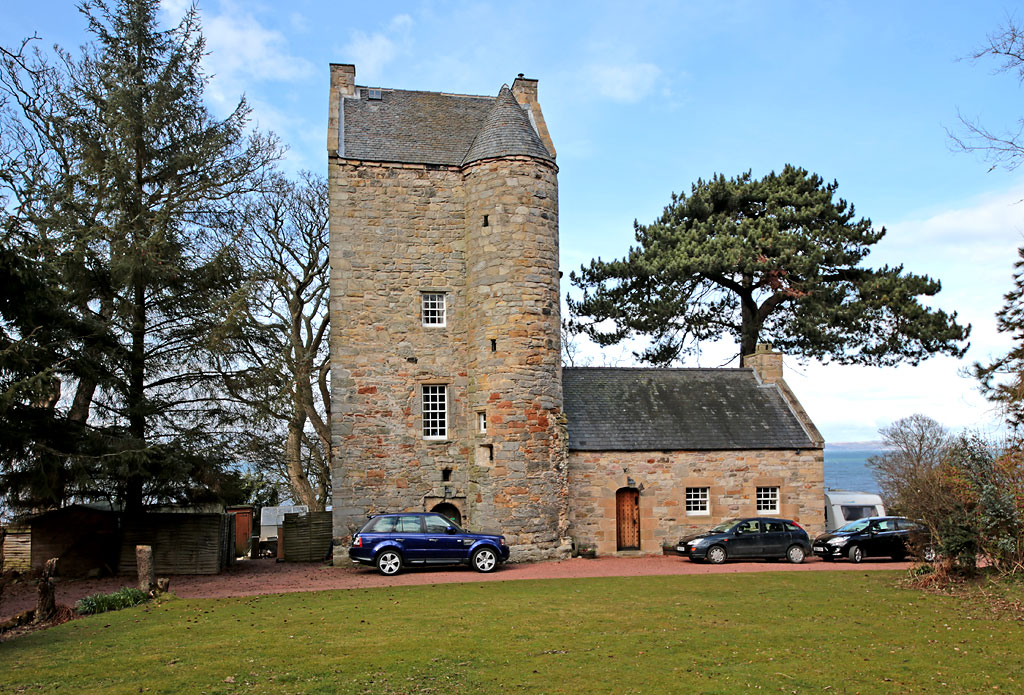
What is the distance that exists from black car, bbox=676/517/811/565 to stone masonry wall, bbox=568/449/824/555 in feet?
6.14

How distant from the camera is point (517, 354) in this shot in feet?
74.7

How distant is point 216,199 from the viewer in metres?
23.1

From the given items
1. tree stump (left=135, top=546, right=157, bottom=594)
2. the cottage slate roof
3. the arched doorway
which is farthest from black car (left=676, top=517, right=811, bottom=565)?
tree stump (left=135, top=546, right=157, bottom=594)

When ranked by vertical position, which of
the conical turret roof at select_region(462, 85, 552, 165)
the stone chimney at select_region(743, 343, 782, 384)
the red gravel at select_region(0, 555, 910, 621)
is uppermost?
the conical turret roof at select_region(462, 85, 552, 165)

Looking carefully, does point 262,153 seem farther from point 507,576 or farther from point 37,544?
point 507,576

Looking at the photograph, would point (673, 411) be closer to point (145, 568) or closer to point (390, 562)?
point (390, 562)

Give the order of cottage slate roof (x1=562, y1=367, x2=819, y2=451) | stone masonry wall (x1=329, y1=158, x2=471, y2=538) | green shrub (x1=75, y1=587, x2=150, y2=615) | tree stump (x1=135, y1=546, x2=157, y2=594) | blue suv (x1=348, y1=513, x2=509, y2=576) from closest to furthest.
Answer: green shrub (x1=75, y1=587, x2=150, y2=615) < tree stump (x1=135, y1=546, x2=157, y2=594) < blue suv (x1=348, y1=513, x2=509, y2=576) < stone masonry wall (x1=329, y1=158, x2=471, y2=538) < cottage slate roof (x1=562, y1=367, x2=819, y2=451)

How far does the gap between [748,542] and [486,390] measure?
837 centimetres

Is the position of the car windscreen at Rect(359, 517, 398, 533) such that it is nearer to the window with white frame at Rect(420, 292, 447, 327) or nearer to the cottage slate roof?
the cottage slate roof

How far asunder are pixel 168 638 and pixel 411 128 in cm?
1819

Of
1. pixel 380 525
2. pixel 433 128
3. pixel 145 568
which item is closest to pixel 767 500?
pixel 380 525

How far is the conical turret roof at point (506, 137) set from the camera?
2386 cm

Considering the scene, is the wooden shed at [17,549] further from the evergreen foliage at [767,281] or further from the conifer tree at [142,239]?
the evergreen foliage at [767,281]

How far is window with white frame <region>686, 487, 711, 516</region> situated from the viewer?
25.0 metres
